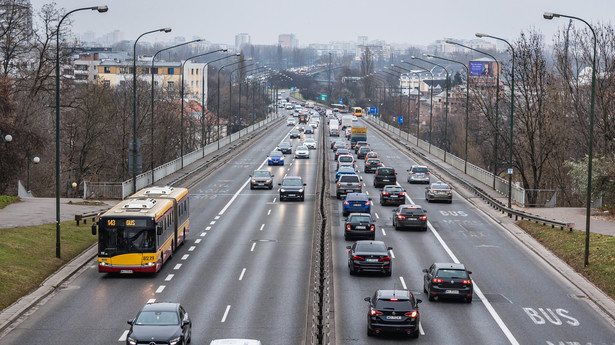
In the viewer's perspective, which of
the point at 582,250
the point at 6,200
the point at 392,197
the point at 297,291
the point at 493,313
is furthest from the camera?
the point at 392,197

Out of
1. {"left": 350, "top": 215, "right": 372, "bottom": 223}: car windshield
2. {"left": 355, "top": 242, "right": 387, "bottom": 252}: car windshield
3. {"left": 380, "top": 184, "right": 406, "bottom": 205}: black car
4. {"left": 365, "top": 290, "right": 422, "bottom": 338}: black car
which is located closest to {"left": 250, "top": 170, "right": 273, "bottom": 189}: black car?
{"left": 380, "top": 184, "right": 406, "bottom": 205}: black car

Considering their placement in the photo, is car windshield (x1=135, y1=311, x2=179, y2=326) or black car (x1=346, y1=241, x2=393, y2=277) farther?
black car (x1=346, y1=241, x2=393, y2=277)

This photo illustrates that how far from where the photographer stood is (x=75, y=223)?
44781 millimetres

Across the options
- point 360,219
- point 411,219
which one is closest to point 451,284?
point 360,219

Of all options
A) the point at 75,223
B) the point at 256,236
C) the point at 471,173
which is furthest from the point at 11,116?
the point at 471,173

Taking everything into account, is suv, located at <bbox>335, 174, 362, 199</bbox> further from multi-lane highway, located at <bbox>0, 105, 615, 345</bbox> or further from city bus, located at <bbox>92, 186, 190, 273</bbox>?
city bus, located at <bbox>92, 186, 190, 273</bbox>

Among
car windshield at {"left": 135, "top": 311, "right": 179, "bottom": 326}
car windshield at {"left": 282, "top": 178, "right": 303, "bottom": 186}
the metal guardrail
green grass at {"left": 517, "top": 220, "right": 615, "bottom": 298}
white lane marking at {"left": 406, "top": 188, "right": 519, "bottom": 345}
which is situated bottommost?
white lane marking at {"left": 406, "top": 188, "right": 519, "bottom": 345}

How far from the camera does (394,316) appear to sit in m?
25.0

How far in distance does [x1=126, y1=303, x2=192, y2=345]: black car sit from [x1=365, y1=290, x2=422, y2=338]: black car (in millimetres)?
5207

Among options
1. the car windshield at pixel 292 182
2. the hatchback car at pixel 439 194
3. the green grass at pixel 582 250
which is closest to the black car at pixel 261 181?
the car windshield at pixel 292 182

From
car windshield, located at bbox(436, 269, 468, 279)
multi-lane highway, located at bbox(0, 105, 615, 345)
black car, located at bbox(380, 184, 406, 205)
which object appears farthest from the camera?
black car, located at bbox(380, 184, 406, 205)

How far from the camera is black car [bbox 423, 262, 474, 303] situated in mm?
30062

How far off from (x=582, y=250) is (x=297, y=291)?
566 inches

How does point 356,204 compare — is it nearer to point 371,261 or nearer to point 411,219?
point 411,219
